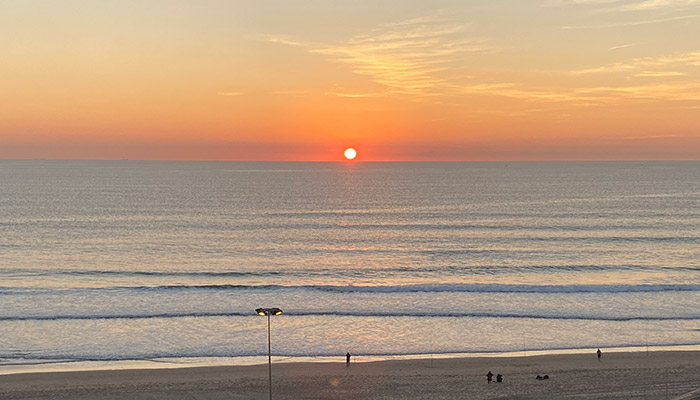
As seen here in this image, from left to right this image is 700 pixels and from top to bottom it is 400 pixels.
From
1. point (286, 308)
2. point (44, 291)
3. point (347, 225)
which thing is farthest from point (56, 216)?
point (286, 308)

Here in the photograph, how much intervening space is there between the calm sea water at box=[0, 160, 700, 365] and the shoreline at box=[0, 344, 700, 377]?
27.2 inches

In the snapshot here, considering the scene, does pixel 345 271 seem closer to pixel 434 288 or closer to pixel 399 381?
pixel 434 288

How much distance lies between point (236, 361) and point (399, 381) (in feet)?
30.3

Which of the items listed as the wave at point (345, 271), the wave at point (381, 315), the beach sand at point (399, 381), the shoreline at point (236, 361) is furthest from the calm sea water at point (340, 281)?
the beach sand at point (399, 381)

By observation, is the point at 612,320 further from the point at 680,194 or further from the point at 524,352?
the point at 680,194

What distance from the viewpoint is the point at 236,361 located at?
124 ft

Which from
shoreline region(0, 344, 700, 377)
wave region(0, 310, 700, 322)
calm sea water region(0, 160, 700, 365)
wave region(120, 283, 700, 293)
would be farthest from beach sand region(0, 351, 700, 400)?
wave region(120, 283, 700, 293)

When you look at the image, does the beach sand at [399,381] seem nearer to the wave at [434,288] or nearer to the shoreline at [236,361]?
the shoreline at [236,361]

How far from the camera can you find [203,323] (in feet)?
148

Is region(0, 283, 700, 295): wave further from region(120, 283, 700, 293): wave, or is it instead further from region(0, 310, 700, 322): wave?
region(0, 310, 700, 322): wave

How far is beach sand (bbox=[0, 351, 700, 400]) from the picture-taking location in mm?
31547

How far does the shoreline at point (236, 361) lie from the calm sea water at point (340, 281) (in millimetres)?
691

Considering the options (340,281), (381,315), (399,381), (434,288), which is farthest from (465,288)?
(399,381)

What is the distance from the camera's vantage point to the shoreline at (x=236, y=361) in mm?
35906
